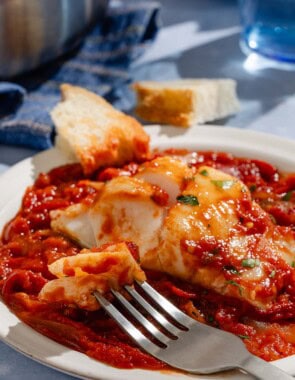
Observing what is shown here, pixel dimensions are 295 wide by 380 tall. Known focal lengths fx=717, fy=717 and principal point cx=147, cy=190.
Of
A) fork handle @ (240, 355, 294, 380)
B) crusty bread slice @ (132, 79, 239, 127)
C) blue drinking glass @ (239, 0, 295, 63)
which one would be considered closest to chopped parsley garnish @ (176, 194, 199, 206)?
fork handle @ (240, 355, 294, 380)

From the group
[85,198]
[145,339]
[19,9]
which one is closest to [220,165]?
[85,198]

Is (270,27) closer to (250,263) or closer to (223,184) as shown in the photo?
(223,184)

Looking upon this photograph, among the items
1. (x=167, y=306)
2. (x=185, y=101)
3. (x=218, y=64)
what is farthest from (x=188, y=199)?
(x=218, y=64)

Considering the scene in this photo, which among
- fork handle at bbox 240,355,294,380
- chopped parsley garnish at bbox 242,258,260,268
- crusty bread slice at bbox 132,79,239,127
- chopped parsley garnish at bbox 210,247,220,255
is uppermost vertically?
fork handle at bbox 240,355,294,380

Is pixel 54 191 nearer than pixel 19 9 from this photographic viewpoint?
Yes

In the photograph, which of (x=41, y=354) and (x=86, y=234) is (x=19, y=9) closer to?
(x=86, y=234)

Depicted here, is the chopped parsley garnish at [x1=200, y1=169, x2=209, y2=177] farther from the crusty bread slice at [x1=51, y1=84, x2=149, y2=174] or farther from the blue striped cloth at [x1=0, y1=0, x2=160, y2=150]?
the blue striped cloth at [x1=0, y1=0, x2=160, y2=150]

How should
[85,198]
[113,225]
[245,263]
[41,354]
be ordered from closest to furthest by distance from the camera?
[41,354] < [245,263] < [113,225] < [85,198]
